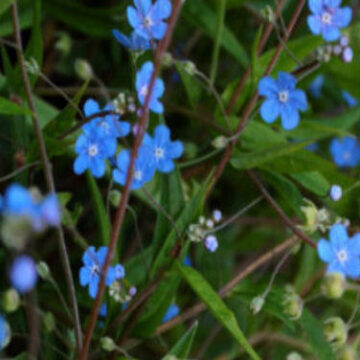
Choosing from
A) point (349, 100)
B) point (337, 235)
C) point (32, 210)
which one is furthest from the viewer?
point (349, 100)

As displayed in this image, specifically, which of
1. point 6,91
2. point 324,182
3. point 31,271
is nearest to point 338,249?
point 324,182

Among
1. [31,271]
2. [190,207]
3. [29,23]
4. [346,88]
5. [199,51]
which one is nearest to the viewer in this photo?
[31,271]

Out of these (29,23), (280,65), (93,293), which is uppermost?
(29,23)

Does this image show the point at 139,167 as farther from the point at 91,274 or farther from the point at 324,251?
the point at 324,251

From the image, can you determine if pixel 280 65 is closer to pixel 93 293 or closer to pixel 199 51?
pixel 199 51

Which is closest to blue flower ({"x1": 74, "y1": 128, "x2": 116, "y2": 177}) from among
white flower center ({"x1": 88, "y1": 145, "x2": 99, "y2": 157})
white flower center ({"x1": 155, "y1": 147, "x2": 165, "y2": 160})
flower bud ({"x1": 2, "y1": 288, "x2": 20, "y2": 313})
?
white flower center ({"x1": 88, "y1": 145, "x2": 99, "y2": 157})

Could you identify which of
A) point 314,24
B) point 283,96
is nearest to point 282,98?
point 283,96

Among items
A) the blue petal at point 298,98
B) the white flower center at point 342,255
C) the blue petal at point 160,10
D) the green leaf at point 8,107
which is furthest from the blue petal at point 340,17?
the green leaf at point 8,107

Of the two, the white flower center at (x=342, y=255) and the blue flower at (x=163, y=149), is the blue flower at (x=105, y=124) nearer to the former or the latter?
the blue flower at (x=163, y=149)
